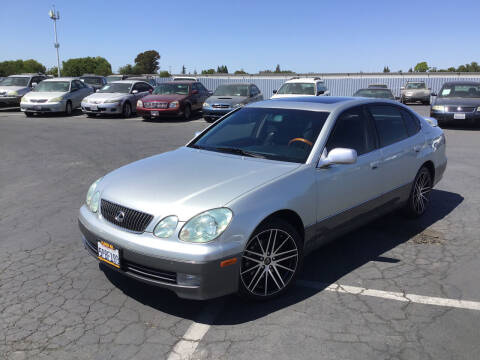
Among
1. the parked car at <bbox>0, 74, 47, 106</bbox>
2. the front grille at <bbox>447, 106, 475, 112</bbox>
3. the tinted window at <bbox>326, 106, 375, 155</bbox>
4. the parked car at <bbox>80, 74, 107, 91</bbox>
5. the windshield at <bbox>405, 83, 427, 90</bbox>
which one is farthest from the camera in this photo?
the windshield at <bbox>405, 83, 427, 90</bbox>

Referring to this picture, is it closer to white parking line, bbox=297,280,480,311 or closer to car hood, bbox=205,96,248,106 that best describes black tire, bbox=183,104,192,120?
car hood, bbox=205,96,248,106

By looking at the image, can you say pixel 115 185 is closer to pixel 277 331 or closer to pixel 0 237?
pixel 277 331

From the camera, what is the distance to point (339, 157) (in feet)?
12.4

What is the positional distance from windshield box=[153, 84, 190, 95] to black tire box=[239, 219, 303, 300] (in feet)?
48.9

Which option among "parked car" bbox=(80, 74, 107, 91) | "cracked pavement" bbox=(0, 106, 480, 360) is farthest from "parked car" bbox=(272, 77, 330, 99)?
"parked car" bbox=(80, 74, 107, 91)

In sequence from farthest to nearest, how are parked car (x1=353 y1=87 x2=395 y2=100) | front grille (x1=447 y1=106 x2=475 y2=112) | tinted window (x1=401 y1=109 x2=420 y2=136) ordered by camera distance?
parked car (x1=353 y1=87 x2=395 y2=100) < front grille (x1=447 y1=106 x2=475 y2=112) < tinted window (x1=401 y1=109 x2=420 y2=136)

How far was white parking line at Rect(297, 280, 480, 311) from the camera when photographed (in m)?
3.52

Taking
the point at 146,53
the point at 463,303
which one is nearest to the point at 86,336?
the point at 463,303

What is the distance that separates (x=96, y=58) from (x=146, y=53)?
17.9 meters

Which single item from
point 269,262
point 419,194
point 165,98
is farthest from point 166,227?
point 165,98

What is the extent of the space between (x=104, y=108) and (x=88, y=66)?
369ft

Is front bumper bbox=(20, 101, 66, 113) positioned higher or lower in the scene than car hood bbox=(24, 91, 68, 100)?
lower

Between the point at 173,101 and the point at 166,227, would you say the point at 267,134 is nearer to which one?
the point at 166,227

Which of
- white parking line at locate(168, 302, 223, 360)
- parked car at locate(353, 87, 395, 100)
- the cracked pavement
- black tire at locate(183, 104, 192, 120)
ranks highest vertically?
parked car at locate(353, 87, 395, 100)
